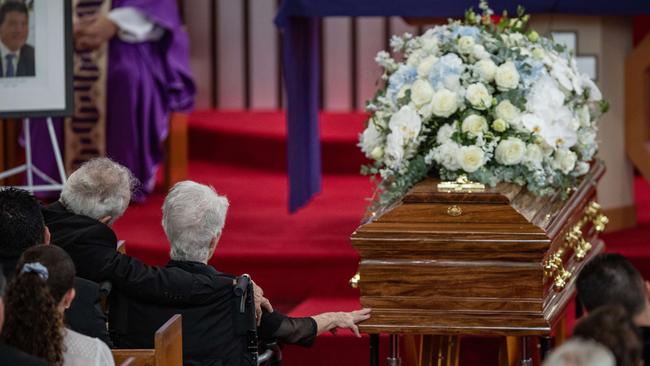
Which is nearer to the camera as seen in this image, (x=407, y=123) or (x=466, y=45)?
(x=407, y=123)

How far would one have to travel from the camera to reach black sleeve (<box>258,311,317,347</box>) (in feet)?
14.3

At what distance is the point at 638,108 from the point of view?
21.6 feet

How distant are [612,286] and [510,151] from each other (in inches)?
60.3

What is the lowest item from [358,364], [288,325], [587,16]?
[358,364]

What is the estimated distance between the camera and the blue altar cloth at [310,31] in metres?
6.22

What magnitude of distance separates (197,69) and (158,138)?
6.93 ft

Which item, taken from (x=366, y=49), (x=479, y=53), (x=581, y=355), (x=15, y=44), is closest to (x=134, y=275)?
(x=479, y=53)

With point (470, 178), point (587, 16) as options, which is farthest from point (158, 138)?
point (470, 178)

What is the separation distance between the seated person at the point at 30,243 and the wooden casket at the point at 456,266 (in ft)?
2.93

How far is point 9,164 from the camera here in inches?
316

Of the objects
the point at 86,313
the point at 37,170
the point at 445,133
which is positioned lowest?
the point at 37,170

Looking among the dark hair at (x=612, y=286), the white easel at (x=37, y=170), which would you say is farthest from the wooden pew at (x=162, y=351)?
the white easel at (x=37, y=170)

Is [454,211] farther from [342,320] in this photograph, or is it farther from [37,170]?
[37,170]

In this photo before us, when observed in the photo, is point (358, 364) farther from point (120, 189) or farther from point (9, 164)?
point (9, 164)
